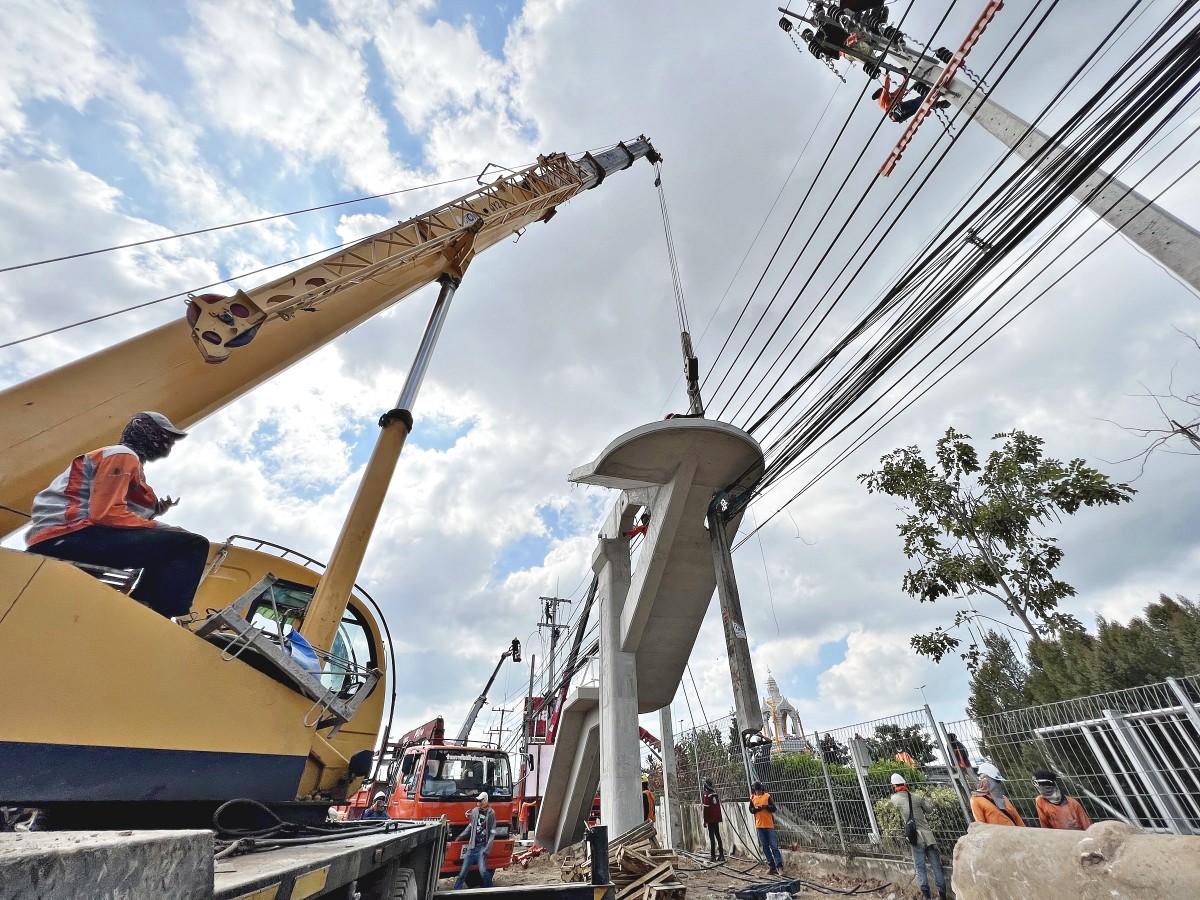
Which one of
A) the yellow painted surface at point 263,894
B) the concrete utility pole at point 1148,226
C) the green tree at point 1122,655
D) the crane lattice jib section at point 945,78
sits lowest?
the yellow painted surface at point 263,894

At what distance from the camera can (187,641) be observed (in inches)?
105

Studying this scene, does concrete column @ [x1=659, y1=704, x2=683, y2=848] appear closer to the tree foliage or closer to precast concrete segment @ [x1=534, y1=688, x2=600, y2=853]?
precast concrete segment @ [x1=534, y1=688, x2=600, y2=853]

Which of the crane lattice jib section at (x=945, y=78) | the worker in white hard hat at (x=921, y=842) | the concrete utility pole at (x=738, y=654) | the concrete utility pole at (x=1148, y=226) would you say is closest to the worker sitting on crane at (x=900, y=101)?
the crane lattice jib section at (x=945, y=78)

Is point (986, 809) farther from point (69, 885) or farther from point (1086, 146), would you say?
point (69, 885)

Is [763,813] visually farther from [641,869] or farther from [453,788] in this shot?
[453,788]

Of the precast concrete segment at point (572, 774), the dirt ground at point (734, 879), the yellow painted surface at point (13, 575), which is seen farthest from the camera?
the precast concrete segment at point (572, 774)

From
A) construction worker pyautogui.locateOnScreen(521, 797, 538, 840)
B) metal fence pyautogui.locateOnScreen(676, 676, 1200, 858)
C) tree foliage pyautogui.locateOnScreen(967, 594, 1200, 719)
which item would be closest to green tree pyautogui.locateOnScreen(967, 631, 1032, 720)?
tree foliage pyautogui.locateOnScreen(967, 594, 1200, 719)

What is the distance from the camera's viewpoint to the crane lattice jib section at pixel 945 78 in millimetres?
6191

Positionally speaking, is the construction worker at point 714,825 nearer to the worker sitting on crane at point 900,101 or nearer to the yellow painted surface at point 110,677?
the yellow painted surface at point 110,677

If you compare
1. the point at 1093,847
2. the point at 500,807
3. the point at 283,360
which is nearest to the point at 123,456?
the point at 283,360

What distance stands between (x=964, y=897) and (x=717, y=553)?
6.06 meters

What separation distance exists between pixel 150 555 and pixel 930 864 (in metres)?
9.24

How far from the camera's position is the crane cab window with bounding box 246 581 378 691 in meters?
4.16

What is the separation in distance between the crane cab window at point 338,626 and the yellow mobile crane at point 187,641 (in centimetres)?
2
